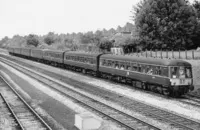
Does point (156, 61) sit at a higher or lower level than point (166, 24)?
lower

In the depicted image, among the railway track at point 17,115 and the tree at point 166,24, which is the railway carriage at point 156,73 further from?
the tree at point 166,24

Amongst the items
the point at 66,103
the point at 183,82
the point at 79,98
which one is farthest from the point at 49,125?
the point at 183,82

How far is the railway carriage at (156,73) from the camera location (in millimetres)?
20062

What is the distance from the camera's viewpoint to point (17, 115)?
15.9m

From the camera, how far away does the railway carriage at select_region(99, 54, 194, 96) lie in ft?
65.8

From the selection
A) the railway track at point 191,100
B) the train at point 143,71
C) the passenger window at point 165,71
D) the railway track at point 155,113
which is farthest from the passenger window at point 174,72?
the railway track at point 155,113

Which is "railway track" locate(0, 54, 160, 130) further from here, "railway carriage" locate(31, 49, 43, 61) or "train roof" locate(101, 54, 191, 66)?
"railway carriage" locate(31, 49, 43, 61)

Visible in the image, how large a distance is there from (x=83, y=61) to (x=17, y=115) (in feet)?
65.5

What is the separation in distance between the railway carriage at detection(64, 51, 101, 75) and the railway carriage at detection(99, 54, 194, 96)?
4914 millimetres

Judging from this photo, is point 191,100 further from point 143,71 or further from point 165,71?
point 143,71

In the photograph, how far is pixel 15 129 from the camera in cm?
1327

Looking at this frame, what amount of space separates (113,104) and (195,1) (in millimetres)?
42530

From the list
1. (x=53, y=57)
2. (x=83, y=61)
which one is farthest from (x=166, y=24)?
(x=53, y=57)

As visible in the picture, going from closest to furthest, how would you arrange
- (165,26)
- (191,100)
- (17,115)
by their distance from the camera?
(17,115) → (191,100) → (165,26)
